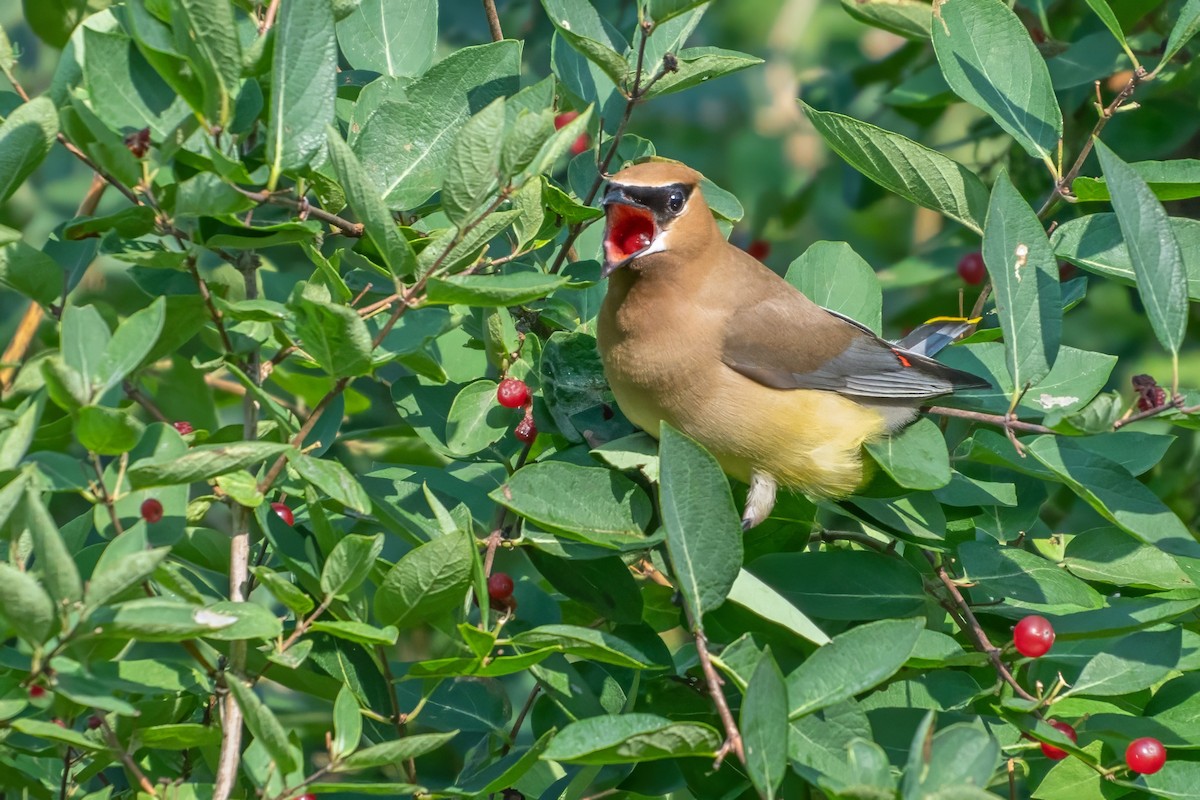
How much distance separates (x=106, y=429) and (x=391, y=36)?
4.34 feet

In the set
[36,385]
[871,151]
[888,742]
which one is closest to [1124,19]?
[871,151]

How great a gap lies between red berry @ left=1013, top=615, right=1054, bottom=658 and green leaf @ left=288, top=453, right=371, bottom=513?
1269mm

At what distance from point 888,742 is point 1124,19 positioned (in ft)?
7.90

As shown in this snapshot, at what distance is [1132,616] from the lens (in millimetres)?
2609

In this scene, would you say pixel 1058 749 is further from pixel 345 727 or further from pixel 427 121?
pixel 427 121

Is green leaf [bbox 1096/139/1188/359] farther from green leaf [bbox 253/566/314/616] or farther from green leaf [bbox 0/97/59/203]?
green leaf [bbox 0/97/59/203]

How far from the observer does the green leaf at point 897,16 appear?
158 inches

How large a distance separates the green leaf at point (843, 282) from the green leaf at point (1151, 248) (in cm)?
107

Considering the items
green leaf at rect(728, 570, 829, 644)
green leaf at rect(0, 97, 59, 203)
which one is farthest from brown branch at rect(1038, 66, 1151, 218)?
green leaf at rect(0, 97, 59, 203)

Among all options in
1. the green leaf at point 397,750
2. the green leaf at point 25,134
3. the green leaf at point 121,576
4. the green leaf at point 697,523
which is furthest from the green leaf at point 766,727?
the green leaf at point 25,134

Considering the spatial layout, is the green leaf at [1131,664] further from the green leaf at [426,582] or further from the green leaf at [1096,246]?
the green leaf at [426,582]

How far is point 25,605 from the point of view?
6.40 ft

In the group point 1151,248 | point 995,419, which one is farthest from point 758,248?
point 1151,248

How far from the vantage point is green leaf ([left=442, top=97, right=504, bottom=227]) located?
7.29 ft
